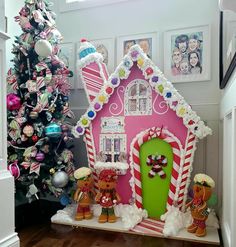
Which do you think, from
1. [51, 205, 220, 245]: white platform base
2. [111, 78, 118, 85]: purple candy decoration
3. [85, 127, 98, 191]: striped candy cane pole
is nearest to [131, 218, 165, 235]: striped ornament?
Result: [51, 205, 220, 245]: white platform base

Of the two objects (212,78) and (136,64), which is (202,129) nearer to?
(212,78)

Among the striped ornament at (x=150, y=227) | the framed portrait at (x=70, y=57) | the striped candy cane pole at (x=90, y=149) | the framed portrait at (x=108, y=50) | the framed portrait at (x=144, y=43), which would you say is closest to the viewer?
the striped ornament at (x=150, y=227)

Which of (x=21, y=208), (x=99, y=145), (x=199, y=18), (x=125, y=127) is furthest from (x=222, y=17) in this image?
(x=21, y=208)

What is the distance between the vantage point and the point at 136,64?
2.43 meters

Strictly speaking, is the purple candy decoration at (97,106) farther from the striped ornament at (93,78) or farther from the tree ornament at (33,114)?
the tree ornament at (33,114)

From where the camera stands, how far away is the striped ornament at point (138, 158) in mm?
2270

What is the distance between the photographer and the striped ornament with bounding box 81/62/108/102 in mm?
2574

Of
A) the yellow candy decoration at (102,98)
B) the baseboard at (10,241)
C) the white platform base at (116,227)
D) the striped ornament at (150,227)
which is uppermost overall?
the yellow candy decoration at (102,98)

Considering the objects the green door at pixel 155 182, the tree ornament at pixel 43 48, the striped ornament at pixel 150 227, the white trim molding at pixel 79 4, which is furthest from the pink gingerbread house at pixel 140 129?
the white trim molding at pixel 79 4

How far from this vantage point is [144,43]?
2.82 metres

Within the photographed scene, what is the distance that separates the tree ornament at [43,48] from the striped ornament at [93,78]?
1.29 ft

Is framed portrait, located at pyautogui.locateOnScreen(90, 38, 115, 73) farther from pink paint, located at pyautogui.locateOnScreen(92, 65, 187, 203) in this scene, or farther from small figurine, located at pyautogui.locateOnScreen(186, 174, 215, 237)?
small figurine, located at pyautogui.locateOnScreen(186, 174, 215, 237)

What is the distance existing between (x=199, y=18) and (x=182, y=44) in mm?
318

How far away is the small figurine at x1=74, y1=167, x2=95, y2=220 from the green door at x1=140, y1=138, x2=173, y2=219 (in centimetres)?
52
